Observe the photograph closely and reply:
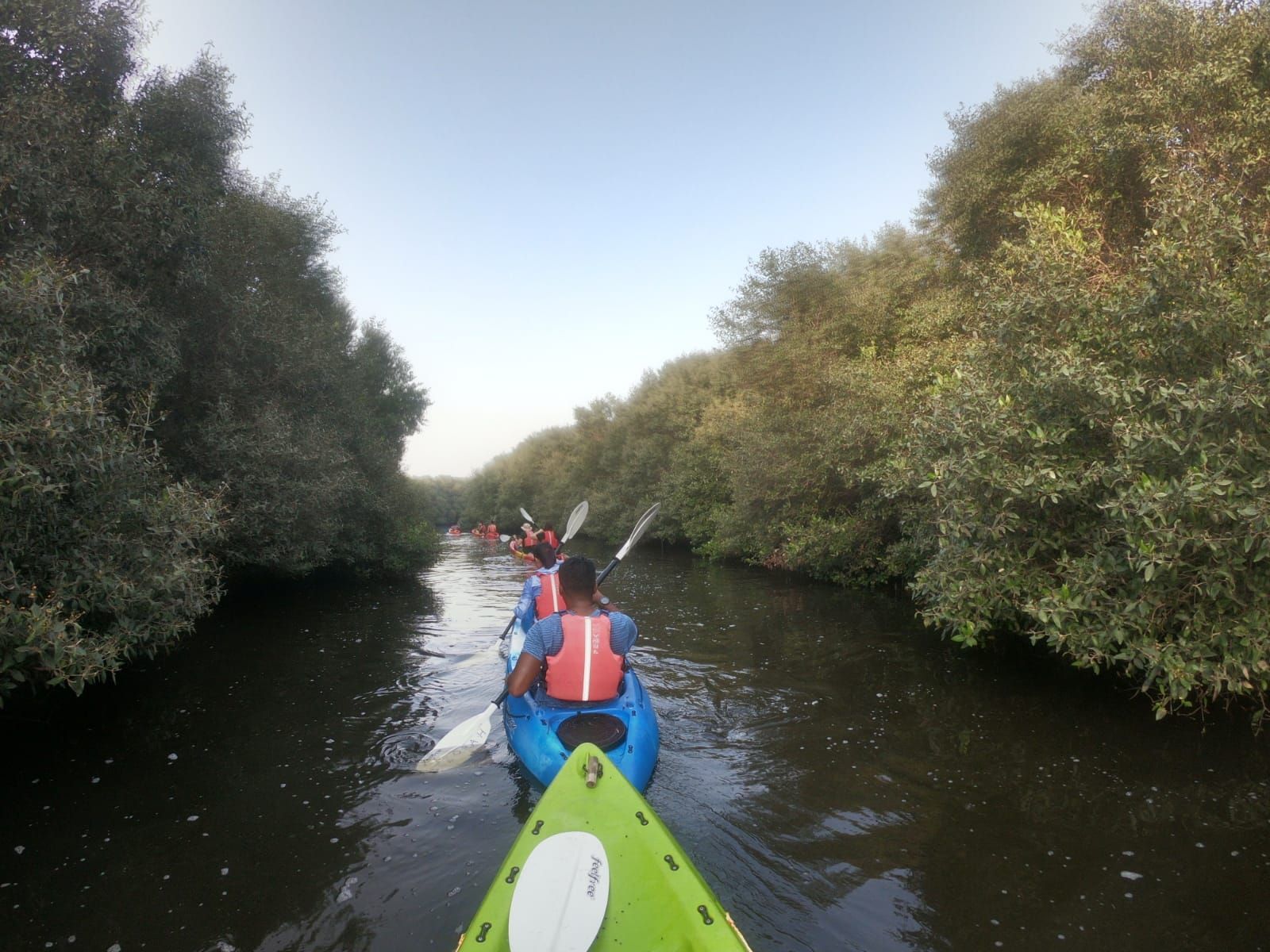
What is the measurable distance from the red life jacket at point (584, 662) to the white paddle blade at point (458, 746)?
1315 millimetres

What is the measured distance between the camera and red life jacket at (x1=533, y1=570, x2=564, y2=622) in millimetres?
7879

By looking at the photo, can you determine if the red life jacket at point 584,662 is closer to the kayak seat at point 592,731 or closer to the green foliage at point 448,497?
the kayak seat at point 592,731

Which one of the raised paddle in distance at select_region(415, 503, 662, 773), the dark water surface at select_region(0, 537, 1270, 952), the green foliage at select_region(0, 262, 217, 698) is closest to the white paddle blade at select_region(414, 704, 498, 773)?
the raised paddle in distance at select_region(415, 503, 662, 773)

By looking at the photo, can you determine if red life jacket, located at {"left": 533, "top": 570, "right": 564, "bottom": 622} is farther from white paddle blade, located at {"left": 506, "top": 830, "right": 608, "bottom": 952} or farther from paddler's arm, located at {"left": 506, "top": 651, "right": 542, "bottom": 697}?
white paddle blade, located at {"left": 506, "top": 830, "right": 608, "bottom": 952}

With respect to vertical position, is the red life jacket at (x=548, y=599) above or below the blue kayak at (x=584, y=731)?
above

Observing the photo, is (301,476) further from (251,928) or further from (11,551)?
(251,928)

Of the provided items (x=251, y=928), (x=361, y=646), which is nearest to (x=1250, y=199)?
(x=251, y=928)

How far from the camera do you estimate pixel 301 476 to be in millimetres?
13758

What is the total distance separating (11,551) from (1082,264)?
10.8 metres

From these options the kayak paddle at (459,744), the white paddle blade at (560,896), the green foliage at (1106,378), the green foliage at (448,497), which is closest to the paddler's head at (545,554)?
the kayak paddle at (459,744)

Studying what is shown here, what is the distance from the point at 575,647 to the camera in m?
5.47

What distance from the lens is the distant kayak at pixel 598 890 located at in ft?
9.97

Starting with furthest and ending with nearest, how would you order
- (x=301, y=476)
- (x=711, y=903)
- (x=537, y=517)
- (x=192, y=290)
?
1. (x=537, y=517)
2. (x=301, y=476)
3. (x=192, y=290)
4. (x=711, y=903)

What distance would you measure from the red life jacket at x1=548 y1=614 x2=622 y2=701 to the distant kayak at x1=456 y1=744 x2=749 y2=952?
166 cm
